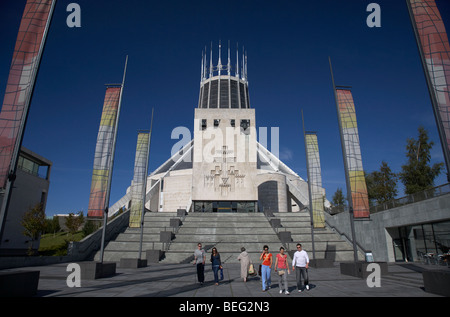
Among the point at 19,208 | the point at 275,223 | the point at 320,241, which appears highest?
the point at 19,208

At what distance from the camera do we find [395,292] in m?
7.28

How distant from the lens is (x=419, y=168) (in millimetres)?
26812

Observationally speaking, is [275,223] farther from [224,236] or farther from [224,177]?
[224,177]

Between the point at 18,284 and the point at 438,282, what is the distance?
33.9 feet

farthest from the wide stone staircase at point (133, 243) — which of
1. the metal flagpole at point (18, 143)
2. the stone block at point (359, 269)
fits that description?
the metal flagpole at point (18, 143)

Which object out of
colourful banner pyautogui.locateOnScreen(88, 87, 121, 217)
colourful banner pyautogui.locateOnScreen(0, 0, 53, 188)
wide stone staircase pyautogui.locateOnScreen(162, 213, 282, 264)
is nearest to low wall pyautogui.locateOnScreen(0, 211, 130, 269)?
wide stone staircase pyautogui.locateOnScreen(162, 213, 282, 264)

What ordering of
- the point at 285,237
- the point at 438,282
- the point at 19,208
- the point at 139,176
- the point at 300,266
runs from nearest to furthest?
the point at 438,282, the point at 300,266, the point at 285,237, the point at 139,176, the point at 19,208

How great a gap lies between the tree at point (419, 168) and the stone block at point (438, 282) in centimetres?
2246

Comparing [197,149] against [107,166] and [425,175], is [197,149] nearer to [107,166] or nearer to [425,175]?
[107,166]

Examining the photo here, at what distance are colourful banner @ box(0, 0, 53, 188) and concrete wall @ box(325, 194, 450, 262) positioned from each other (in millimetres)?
16084

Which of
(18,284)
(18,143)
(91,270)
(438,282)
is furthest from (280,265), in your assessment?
(18,143)

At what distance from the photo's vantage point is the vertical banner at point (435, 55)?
23.1ft

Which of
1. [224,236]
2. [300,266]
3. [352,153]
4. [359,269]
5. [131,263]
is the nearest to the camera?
[300,266]
